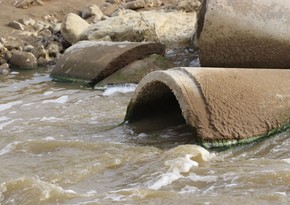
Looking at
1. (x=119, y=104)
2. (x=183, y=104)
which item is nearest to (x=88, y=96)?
(x=119, y=104)

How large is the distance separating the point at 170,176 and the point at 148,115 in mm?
1840

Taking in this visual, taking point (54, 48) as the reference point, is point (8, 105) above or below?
below

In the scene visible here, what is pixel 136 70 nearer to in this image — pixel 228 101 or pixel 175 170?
pixel 228 101

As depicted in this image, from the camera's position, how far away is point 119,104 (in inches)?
279

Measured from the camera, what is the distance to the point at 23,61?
10.7 m

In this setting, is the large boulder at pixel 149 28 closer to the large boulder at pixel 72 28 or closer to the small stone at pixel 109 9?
the large boulder at pixel 72 28

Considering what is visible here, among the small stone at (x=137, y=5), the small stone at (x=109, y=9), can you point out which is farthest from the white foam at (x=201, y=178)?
the small stone at (x=109, y=9)

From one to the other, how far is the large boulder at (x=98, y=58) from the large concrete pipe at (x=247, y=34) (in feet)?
6.65

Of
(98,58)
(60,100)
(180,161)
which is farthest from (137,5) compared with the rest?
(180,161)

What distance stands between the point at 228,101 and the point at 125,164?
106 centimetres

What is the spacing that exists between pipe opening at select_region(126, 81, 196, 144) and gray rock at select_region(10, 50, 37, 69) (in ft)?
17.6

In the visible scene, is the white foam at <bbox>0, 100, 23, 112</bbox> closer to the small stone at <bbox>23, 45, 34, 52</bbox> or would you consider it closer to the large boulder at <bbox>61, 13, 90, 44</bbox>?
the large boulder at <bbox>61, 13, 90, 44</bbox>

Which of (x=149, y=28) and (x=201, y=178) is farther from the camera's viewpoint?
(x=149, y=28)

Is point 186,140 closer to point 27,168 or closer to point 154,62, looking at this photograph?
point 27,168
